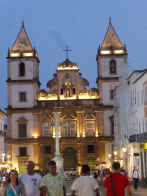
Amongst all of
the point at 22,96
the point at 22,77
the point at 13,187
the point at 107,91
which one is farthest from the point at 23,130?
the point at 13,187

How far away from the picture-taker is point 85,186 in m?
9.48

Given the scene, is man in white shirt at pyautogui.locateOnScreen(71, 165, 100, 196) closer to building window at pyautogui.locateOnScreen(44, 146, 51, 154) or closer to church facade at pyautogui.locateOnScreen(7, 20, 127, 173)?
church facade at pyautogui.locateOnScreen(7, 20, 127, 173)

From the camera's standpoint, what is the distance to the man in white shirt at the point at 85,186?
372 inches

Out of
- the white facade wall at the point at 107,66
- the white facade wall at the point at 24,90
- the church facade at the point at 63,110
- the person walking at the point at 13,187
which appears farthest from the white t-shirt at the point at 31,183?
the white facade wall at the point at 107,66

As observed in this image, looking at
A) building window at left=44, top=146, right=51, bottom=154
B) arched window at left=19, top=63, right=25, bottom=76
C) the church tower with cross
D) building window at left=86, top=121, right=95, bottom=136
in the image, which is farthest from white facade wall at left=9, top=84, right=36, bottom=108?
the church tower with cross

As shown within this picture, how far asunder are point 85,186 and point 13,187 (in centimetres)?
176

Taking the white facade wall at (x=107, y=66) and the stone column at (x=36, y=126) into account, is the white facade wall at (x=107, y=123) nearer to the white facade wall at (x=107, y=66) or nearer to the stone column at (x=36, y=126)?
the white facade wall at (x=107, y=66)

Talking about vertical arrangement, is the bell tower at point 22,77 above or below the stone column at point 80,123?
above

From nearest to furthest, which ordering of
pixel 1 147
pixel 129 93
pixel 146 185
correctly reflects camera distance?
pixel 146 185 < pixel 129 93 < pixel 1 147

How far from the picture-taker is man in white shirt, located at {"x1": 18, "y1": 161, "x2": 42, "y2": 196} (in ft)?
33.7

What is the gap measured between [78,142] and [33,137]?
663 cm

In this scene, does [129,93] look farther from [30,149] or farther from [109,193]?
[109,193]

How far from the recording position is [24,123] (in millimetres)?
65375

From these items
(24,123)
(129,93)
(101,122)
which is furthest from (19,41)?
(129,93)
